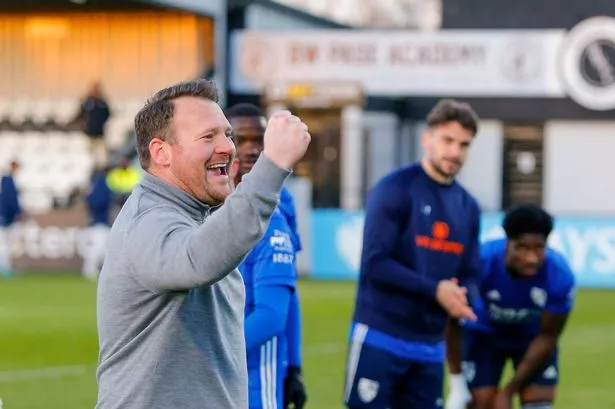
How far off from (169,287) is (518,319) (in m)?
5.31

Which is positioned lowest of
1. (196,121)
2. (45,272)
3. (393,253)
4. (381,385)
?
(45,272)

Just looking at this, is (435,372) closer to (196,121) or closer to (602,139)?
(196,121)

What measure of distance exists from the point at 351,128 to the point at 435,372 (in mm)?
26313

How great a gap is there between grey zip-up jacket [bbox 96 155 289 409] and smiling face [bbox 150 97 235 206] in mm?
52

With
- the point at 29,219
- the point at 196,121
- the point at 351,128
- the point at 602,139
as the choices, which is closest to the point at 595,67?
the point at 602,139

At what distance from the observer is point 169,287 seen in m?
3.91

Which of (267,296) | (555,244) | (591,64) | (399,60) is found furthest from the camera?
(591,64)

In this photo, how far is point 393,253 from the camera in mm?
7785

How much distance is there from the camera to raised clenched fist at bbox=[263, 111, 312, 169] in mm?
3828

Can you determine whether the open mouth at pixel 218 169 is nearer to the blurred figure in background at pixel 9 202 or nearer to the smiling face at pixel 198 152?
the smiling face at pixel 198 152

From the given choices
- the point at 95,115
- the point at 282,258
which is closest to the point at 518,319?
the point at 282,258

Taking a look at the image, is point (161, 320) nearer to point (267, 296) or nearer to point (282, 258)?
point (267, 296)

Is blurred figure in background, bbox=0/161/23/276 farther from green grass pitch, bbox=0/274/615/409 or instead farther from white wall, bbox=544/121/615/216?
white wall, bbox=544/121/615/216

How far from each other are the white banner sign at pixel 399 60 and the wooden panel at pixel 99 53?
3052 mm
